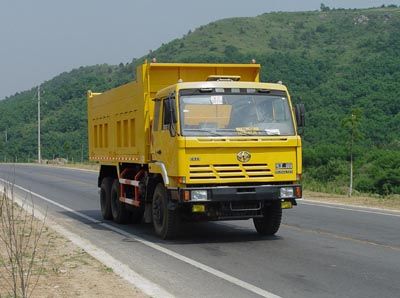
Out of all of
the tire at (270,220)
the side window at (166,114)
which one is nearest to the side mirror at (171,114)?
the side window at (166,114)

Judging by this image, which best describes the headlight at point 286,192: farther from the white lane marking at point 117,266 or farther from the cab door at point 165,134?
the white lane marking at point 117,266

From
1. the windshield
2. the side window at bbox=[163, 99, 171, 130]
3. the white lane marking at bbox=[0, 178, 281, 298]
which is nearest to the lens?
the white lane marking at bbox=[0, 178, 281, 298]

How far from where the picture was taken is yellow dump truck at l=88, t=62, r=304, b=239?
11.5 metres

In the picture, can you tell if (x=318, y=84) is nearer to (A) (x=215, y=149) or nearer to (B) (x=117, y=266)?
(A) (x=215, y=149)

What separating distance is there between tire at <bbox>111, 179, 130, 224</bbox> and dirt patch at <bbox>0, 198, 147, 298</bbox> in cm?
404

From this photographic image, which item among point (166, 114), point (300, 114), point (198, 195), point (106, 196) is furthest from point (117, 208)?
point (300, 114)

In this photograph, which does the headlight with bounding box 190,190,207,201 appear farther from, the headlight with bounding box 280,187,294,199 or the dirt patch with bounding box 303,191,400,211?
the dirt patch with bounding box 303,191,400,211

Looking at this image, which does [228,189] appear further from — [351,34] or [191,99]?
[351,34]

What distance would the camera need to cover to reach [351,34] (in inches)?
4058

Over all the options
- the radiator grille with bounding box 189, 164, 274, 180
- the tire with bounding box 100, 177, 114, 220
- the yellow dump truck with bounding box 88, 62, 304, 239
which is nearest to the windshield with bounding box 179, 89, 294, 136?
the yellow dump truck with bounding box 88, 62, 304, 239

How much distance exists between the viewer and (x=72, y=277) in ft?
28.9

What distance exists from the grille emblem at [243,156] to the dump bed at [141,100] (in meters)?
2.26

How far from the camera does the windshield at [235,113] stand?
1173cm

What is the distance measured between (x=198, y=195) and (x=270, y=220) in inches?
84.0
